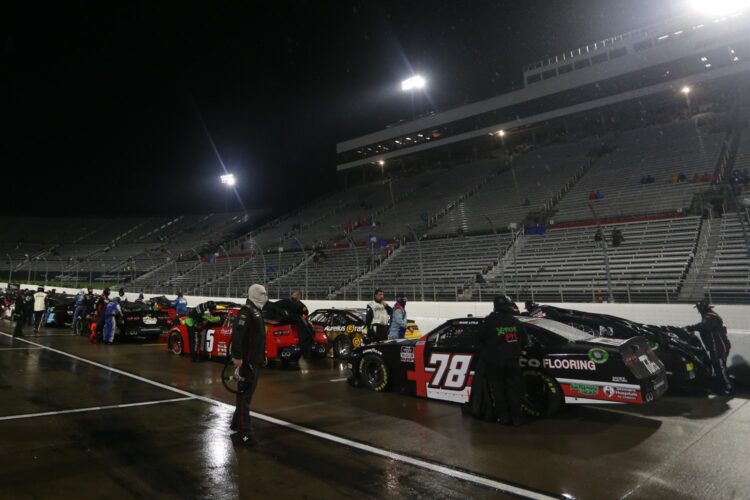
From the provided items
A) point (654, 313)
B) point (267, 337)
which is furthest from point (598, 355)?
point (654, 313)

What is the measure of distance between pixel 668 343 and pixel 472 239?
1878 centimetres

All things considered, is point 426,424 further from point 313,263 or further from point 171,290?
point 171,290

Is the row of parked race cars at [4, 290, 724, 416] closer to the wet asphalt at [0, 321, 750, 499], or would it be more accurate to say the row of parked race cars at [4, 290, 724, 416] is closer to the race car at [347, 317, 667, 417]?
the race car at [347, 317, 667, 417]

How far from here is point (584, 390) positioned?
5.50 metres

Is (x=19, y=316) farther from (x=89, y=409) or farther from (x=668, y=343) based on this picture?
(x=668, y=343)

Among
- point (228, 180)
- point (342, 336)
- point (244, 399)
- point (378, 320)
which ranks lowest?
point (244, 399)

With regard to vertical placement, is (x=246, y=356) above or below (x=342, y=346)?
above

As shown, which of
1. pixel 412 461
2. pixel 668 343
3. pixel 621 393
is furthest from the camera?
pixel 668 343

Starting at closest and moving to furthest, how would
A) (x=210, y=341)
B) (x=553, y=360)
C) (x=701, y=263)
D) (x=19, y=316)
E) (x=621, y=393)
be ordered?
1. (x=621, y=393)
2. (x=553, y=360)
3. (x=210, y=341)
4. (x=19, y=316)
5. (x=701, y=263)

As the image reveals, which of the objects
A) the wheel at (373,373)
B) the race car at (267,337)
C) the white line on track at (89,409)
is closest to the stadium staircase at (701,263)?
the wheel at (373,373)

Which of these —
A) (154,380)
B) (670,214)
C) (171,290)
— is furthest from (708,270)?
(171,290)

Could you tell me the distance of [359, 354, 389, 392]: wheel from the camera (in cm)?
729

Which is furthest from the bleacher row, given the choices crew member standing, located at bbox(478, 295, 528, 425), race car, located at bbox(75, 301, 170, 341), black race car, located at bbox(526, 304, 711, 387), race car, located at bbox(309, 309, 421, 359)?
crew member standing, located at bbox(478, 295, 528, 425)

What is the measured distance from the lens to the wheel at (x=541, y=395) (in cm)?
570
